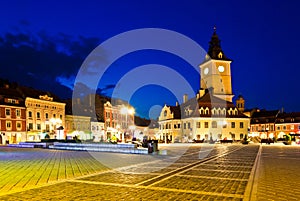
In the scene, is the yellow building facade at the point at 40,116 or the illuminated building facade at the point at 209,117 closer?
the yellow building facade at the point at 40,116

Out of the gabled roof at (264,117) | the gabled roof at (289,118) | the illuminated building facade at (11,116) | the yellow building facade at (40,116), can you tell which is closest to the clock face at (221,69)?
the gabled roof at (264,117)

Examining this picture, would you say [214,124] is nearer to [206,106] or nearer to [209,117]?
[209,117]

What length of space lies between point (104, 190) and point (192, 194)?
2.91 meters

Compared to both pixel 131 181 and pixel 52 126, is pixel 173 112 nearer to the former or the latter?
pixel 52 126

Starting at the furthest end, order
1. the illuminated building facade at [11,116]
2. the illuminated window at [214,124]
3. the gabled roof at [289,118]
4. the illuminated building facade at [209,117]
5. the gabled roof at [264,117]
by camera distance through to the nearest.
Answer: the gabled roof at [264,117], the gabled roof at [289,118], the illuminated window at [214,124], the illuminated building facade at [209,117], the illuminated building facade at [11,116]

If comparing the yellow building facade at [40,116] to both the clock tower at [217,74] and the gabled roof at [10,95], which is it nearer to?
the gabled roof at [10,95]

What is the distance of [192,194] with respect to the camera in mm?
8664

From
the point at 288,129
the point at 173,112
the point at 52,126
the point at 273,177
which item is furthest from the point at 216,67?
the point at 273,177

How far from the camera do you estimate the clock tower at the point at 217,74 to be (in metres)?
84.0

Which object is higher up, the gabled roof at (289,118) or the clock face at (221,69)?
the clock face at (221,69)

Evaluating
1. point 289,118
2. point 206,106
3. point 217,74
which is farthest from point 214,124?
point 289,118

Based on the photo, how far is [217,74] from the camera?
84.8 metres

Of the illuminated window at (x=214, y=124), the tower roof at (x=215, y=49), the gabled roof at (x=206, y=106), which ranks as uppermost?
the tower roof at (x=215, y=49)

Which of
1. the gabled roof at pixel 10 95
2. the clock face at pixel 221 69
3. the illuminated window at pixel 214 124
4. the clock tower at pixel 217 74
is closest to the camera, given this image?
the gabled roof at pixel 10 95
